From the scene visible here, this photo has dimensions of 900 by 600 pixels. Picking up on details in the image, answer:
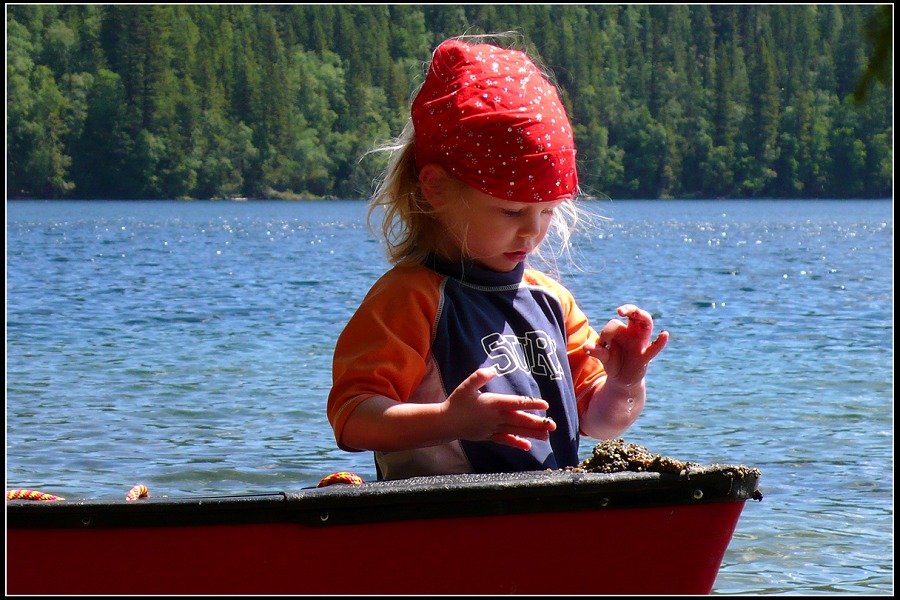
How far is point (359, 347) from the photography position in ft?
8.04

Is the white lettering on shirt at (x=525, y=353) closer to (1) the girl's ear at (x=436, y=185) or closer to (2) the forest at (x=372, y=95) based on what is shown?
(1) the girl's ear at (x=436, y=185)

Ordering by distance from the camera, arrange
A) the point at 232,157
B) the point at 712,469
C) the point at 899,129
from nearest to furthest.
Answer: the point at 899,129
the point at 712,469
the point at 232,157

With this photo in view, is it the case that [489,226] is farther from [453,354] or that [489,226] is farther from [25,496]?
[25,496]

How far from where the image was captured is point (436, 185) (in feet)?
8.63

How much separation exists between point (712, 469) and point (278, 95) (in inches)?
2545

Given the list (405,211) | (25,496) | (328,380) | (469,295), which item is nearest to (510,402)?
(469,295)

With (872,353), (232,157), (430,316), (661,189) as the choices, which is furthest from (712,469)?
(661,189)

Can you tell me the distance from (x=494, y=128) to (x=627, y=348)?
587mm

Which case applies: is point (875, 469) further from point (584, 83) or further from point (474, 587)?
point (584, 83)

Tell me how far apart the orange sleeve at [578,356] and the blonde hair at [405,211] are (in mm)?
169

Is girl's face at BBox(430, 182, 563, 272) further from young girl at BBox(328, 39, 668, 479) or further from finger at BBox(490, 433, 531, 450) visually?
finger at BBox(490, 433, 531, 450)

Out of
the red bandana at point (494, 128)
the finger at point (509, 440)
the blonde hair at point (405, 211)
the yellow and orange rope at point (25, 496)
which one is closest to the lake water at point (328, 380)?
the red bandana at point (494, 128)

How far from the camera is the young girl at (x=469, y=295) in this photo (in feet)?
7.96

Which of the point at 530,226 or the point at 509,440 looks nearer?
the point at 509,440
